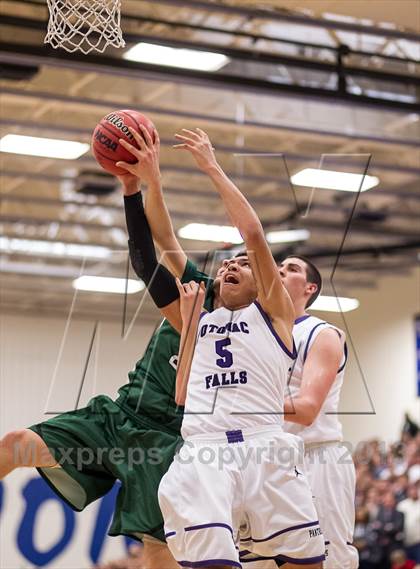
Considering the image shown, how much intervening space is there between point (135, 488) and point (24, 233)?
13.6 metres

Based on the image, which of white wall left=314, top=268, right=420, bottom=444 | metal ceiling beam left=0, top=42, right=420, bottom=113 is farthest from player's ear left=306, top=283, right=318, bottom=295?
white wall left=314, top=268, right=420, bottom=444

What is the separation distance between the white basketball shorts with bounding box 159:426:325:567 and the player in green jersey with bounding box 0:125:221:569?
2.38ft

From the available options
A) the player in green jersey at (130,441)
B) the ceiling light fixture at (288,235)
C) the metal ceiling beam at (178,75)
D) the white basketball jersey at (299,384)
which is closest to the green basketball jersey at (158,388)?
the player in green jersey at (130,441)

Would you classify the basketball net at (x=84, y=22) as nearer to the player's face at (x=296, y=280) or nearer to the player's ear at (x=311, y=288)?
the player's face at (x=296, y=280)

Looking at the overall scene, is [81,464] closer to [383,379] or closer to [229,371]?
[229,371]

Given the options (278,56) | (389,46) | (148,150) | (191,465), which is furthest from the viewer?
(389,46)

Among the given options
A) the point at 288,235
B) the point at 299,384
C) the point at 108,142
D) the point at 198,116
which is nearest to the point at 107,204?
the point at 288,235

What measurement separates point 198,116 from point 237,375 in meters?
8.36

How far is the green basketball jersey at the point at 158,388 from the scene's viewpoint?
5457mm

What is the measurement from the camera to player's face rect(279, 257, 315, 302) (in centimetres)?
584

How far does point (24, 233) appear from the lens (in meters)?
18.5

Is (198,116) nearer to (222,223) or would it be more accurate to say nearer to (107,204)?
(107,204)

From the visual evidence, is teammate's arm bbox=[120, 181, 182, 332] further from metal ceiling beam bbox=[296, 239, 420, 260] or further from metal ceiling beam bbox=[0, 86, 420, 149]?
metal ceiling beam bbox=[296, 239, 420, 260]

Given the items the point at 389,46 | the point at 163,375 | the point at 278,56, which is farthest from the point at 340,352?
the point at 389,46
